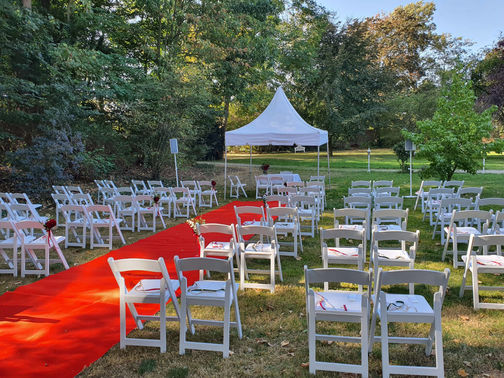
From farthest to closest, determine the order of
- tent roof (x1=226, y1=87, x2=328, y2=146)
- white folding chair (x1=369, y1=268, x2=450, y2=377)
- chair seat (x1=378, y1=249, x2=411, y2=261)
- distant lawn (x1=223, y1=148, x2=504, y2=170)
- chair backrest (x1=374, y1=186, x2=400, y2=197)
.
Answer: distant lawn (x1=223, y1=148, x2=504, y2=170) → tent roof (x1=226, y1=87, x2=328, y2=146) → chair backrest (x1=374, y1=186, x2=400, y2=197) → chair seat (x1=378, y1=249, x2=411, y2=261) → white folding chair (x1=369, y1=268, x2=450, y2=377)

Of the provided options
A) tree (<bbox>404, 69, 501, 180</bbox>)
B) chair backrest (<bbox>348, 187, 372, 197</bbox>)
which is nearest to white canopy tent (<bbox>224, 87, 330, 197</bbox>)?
tree (<bbox>404, 69, 501, 180</bbox>)

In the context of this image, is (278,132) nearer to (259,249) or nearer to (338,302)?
(259,249)

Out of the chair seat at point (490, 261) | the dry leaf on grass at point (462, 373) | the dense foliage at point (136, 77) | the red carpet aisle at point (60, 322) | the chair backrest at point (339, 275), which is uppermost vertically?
the dense foliage at point (136, 77)

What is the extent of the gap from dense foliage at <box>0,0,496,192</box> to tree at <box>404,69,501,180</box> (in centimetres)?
891

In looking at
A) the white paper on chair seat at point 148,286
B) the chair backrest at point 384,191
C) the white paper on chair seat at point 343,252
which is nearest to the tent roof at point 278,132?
the chair backrest at point 384,191

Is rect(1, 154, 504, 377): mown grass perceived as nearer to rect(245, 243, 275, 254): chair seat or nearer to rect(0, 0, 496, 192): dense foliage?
rect(245, 243, 275, 254): chair seat

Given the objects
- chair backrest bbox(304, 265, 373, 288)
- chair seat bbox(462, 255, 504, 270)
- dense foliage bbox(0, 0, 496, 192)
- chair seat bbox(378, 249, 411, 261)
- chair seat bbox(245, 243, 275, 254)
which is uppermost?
dense foliage bbox(0, 0, 496, 192)

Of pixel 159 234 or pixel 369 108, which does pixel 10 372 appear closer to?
pixel 159 234

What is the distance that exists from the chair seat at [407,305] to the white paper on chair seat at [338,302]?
0.20 m

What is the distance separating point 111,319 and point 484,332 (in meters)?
3.62

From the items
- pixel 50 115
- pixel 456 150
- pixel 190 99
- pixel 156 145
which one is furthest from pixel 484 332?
pixel 156 145

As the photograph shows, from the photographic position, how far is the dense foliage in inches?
521

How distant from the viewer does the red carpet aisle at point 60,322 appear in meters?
3.35

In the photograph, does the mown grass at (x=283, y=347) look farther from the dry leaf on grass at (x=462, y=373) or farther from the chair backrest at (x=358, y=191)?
the chair backrest at (x=358, y=191)
